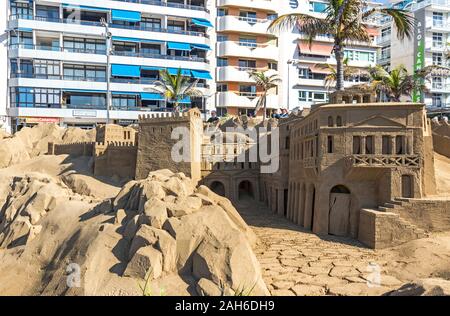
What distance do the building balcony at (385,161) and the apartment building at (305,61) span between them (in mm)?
33341

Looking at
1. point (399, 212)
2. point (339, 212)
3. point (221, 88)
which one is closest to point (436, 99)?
point (221, 88)

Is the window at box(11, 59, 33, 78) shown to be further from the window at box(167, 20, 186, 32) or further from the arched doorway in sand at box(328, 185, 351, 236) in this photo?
the arched doorway in sand at box(328, 185, 351, 236)

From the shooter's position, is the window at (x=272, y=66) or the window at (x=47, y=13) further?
the window at (x=272, y=66)

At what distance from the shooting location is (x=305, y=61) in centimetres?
5775

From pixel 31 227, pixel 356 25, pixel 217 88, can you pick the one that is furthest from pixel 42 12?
pixel 356 25

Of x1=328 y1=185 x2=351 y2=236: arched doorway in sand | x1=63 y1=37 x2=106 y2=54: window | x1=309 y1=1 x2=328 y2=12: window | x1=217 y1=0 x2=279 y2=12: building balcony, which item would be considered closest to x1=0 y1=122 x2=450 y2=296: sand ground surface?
x1=328 y1=185 x2=351 y2=236: arched doorway in sand

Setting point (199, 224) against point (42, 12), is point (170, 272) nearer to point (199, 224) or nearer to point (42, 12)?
point (199, 224)

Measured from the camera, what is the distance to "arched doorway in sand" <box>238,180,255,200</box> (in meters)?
36.8

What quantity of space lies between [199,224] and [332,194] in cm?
1029

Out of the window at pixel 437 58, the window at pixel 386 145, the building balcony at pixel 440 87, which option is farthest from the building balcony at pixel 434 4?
the window at pixel 386 145

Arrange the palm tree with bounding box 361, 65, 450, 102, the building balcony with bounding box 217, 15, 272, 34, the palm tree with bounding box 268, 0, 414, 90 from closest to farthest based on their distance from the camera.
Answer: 1. the palm tree with bounding box 268, 0, 414, 90
2. the palm tree with bounding box 361, 65, 450, 102
3. the building balcony with bounding box 217, 15, 272, 34

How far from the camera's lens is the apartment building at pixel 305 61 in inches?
2245

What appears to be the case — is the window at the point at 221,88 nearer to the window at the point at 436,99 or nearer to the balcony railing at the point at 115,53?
the balcony railing at the point at 115,53
